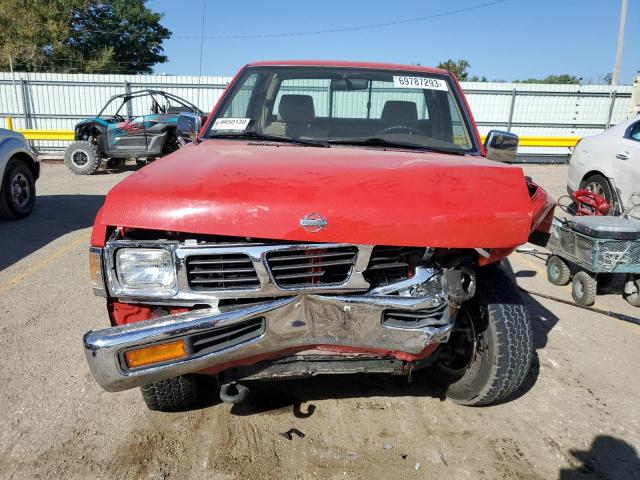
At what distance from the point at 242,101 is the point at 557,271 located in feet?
11.4

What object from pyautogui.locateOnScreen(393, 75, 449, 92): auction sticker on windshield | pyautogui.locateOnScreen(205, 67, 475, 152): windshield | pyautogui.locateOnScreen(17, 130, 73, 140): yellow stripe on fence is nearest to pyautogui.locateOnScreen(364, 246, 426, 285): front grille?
pyautogui.locateOnScreen(205, 67, 475, 152): windshield

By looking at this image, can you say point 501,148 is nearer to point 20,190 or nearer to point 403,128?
point 403,128

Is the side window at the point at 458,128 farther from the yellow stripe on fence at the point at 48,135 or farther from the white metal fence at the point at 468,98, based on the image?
the yellow stripe on fence at the point at 48,135

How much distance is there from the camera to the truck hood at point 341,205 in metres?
1.91

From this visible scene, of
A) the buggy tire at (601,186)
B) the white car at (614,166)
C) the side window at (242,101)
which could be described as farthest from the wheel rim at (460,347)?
the buggy tire at (601,186)

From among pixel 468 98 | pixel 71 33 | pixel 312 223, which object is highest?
pixel 71 33

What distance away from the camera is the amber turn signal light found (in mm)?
1909

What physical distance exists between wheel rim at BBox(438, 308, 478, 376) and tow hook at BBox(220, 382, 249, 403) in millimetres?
1078

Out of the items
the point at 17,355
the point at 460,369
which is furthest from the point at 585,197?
the point at 17,355

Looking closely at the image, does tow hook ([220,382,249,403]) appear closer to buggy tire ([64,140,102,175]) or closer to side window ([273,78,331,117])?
side window ([273,78,331,117])

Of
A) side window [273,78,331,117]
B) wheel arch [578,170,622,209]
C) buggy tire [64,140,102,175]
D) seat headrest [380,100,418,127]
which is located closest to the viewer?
seat headrest [380,100,418,127]

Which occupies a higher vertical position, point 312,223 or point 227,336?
point 312,223

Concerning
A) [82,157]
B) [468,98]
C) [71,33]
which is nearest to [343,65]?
[82,157]

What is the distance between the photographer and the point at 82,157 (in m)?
11.6
